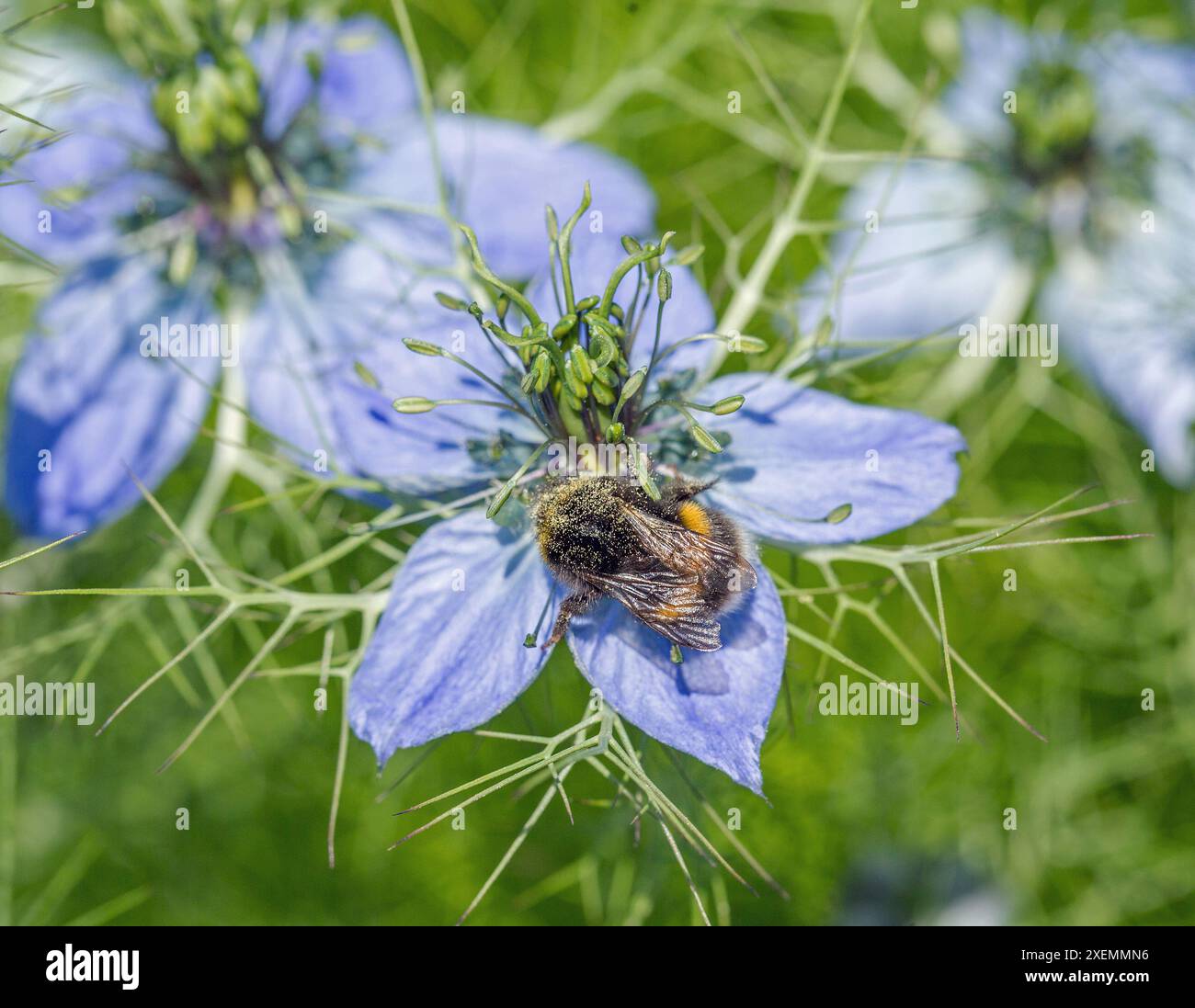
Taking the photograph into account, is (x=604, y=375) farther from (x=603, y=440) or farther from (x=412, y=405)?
(x=412, y=405)

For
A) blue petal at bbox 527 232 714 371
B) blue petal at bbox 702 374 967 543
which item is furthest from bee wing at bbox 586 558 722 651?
blue petal at bbox 527 232 714 371

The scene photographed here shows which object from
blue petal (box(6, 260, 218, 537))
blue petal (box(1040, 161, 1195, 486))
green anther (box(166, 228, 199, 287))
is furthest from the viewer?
blue petal (box(1040, 161, 1195, 486))

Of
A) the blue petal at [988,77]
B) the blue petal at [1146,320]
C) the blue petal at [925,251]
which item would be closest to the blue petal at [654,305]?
the blue petal at [925,251]

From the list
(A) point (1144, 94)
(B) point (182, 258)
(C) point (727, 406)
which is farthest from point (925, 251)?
(B) point (182, 258)

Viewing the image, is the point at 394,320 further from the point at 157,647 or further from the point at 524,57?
the point at 524,57

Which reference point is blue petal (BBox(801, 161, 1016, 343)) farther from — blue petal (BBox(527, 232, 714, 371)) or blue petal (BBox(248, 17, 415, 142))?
blue petal (BBox(248, 17, 415, 142))
